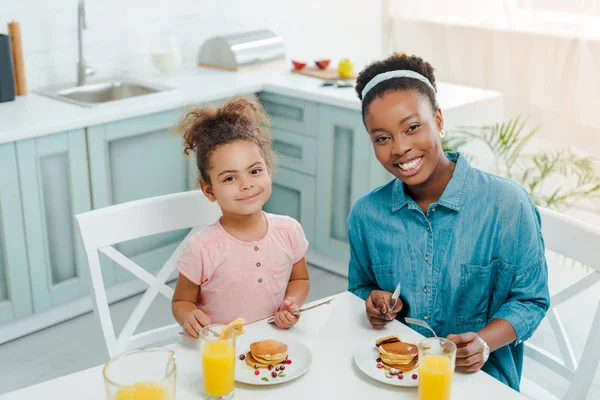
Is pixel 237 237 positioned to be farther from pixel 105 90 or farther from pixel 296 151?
pixel 105 90

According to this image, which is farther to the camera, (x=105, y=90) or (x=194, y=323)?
(x=105, y=90)

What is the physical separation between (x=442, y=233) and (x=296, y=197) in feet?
5.84

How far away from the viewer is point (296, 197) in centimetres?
331

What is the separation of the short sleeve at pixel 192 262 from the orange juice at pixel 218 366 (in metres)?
0.45

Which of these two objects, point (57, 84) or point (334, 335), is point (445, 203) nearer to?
point (334, 335)

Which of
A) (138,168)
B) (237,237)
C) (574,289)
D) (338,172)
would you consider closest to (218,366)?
(237,237)

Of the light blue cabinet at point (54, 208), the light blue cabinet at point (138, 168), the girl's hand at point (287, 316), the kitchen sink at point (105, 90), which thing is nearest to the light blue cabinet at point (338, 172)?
the light blue cabinet at point (138, 168)

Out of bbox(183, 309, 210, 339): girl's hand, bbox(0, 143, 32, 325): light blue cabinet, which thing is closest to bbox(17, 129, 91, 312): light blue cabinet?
bbox(0, 143, 32, 325): light blue cabinet

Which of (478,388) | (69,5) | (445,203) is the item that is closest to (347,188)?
(69,5)

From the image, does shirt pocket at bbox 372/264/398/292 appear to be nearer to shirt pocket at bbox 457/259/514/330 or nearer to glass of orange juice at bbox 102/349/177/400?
shirt pocket at bbox 457/259/514/330

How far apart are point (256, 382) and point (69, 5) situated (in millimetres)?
2344

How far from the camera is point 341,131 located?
9.99 ft

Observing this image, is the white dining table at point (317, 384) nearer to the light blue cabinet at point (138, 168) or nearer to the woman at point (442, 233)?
the woman at point (442, 233)

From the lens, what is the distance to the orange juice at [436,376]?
115 cm
